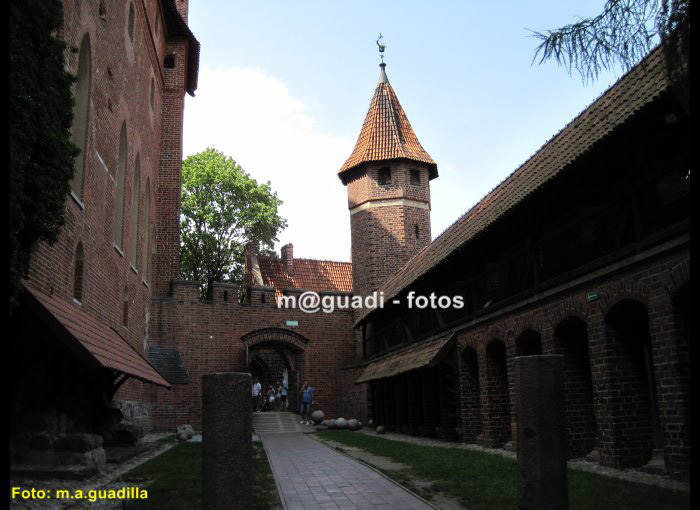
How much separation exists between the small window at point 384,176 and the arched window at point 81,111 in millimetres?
16706

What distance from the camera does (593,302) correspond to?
36.2ft

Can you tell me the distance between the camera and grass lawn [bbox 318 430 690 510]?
23.3 ft

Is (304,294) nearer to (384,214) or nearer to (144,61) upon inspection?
(384,214)

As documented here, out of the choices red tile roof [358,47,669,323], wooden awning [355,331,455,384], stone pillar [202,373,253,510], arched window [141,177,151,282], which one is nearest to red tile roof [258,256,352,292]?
wooden awning [355,331,455,384]

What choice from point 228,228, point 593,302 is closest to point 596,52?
point 593,302

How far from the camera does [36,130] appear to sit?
29.4 ft

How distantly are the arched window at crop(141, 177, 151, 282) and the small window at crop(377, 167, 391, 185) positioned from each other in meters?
10.5

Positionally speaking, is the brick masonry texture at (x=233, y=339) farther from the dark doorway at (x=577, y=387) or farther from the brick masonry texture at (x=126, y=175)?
the dark doorway at (x=577, y=387)

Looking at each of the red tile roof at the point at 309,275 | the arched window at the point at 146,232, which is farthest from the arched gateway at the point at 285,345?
the arched window at the point at 146,232

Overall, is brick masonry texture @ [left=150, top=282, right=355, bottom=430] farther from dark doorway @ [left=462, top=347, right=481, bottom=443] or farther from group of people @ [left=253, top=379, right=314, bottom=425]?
dark doorway @ [left=462, top=347, right=481, bottom=443]

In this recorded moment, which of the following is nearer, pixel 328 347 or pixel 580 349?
pixel 580 349

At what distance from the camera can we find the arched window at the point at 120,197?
17.7 meters

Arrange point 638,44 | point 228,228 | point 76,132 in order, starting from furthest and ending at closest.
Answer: point 228,228, point 76,132, point 638,44

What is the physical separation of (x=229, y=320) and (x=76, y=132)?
1517 cm
